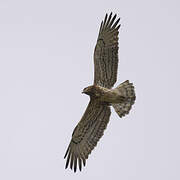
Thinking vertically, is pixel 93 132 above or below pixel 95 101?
below

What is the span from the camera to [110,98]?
852cm

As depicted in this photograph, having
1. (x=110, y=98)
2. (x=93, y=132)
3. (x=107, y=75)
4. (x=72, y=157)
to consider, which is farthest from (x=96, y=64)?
(x=72, y=157)

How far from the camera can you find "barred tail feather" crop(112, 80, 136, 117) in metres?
8.56

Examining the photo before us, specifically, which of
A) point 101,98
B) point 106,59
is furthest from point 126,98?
point 106,59

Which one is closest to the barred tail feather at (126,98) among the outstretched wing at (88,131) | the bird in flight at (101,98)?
the bird in flight at (101,98)

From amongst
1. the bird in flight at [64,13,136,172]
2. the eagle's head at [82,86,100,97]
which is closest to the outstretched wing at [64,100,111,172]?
the bird in flight at [64,13,136,172]

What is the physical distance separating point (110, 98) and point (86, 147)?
1.40 m

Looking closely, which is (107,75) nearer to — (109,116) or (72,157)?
(109,116)

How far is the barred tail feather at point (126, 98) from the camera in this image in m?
8.56

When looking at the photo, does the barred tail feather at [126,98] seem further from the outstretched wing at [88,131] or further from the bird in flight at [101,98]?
the outstretched wing at [88,131]

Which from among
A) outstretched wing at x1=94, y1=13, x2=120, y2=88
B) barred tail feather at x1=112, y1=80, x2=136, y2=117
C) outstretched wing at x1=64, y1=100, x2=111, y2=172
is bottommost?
outstretched wing at x1=64, y1=100, x2=111, y2=172

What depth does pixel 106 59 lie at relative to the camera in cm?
875

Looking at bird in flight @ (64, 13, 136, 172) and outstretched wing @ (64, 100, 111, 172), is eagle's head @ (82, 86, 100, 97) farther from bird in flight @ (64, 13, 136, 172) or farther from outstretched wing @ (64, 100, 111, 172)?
outstretched wing @ (64, 100, 111, 172)

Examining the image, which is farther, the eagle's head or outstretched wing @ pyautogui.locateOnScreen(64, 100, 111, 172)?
outstretched wing @ pyautogui.locateOnScreen(64, 100, 111, 172)
